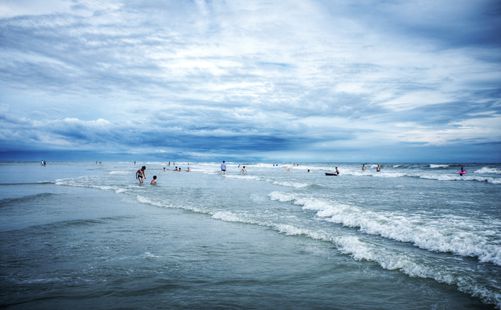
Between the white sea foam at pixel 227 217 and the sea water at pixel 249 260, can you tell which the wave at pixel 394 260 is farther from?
the white sea foam at pixel 227 217

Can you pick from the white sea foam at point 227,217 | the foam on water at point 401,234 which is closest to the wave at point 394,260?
the foam on water at point 401,234

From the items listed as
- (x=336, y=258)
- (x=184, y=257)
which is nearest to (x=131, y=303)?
(x=184, y=257)

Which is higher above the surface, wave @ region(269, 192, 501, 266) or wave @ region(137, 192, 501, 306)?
wave @ region(269, 192, 501, 266)

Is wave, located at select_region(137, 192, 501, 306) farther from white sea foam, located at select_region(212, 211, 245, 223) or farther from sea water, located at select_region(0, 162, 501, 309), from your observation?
white sea foam, located at select_region(212, 211, 245, 223)

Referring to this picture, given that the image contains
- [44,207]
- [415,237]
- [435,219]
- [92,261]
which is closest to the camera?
[92,261]

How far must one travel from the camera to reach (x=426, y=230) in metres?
10.6

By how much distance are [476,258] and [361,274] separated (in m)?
3.61

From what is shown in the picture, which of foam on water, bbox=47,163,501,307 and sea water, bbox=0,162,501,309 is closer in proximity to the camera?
sea water, bbox=0,162,501,309

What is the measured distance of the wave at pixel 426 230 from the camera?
8651 mm

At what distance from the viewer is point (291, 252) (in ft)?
28.2

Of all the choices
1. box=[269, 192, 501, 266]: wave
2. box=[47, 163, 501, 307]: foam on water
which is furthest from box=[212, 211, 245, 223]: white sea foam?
box=[269, 192, 501, 266]: wave

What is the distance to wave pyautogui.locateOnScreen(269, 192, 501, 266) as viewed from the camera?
28.4ft

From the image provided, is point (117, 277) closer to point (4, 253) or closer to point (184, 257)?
point (184, 257)

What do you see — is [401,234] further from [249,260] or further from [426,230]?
[249,260]
